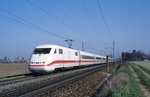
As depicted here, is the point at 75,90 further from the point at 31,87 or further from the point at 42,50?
the point at 42,50

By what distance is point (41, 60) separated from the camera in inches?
1064

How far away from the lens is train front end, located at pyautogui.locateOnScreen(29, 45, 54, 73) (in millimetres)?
26656

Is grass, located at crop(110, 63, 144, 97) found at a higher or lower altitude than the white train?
lower

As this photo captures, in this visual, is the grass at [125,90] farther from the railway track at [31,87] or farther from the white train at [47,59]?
the white train at [47,59]

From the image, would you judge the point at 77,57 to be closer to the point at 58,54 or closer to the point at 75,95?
the point at 58,54

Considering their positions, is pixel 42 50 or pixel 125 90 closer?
pixel 125 90

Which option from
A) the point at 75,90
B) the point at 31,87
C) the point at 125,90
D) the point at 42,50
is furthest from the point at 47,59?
the point at 125,90

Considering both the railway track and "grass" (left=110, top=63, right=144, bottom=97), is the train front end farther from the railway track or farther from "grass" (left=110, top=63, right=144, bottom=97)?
"grass" (left=110, top=63, right=144, bottom=97)

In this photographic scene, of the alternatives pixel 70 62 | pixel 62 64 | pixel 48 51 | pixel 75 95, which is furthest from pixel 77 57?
pixel 75 95

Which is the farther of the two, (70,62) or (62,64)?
(70,62)

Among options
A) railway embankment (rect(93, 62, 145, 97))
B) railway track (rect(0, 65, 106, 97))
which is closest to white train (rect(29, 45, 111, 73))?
railway track (rect(0, 65, 106, 97))

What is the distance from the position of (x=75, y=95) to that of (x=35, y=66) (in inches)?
500

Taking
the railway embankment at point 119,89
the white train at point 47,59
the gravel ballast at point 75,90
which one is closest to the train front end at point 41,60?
the white train at point 47,59

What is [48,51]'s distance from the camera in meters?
28.3
